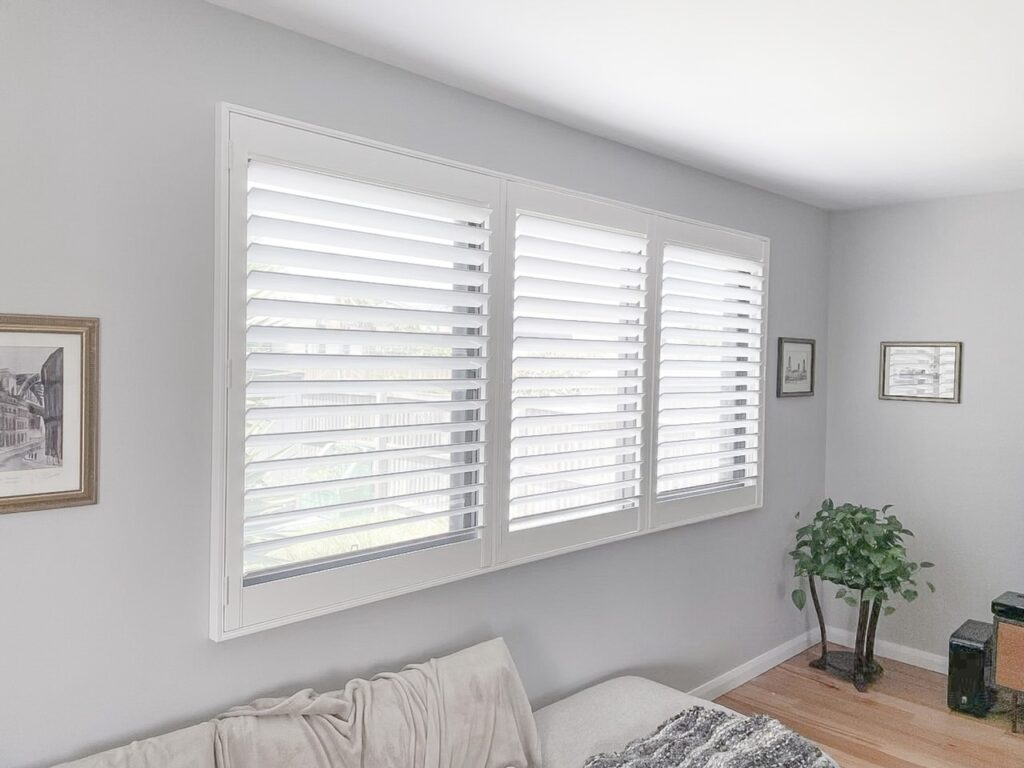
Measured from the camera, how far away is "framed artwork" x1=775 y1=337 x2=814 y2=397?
13.8 feet

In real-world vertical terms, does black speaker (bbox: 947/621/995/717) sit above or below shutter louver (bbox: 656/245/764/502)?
below

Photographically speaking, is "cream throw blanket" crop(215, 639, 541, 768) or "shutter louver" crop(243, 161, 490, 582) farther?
"shutter louver" crop(243, 161, 490, 582)

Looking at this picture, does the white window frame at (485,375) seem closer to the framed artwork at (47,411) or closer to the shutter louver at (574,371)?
the shutter louver at (574,371)

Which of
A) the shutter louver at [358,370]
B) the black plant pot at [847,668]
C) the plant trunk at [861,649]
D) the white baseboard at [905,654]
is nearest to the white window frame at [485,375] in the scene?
the shutter louver at [358,370]

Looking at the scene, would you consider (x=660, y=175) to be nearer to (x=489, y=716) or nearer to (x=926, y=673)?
(x=489, y=716)

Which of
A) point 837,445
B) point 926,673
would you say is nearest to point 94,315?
point 837,445

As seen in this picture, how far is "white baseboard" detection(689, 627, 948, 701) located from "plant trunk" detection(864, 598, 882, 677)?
29 cm

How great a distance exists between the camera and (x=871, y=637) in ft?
13.5

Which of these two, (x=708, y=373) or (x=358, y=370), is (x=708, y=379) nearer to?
(x=708, y=373)

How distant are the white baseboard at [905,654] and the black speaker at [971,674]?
1.55 feet

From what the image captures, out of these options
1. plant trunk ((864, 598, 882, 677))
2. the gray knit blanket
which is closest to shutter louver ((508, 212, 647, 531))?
the gray knit blanket

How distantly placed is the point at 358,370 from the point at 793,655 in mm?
3373

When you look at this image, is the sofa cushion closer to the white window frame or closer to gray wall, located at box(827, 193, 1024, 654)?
the white window frame

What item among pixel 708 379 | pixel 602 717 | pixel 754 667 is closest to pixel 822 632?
pixel 754 667
